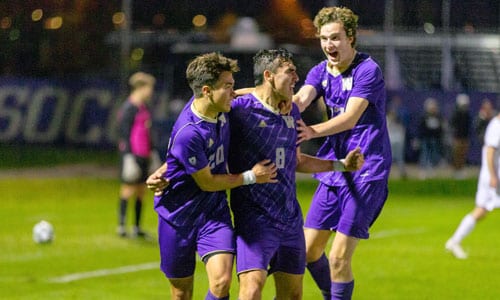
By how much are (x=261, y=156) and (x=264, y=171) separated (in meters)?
0.23

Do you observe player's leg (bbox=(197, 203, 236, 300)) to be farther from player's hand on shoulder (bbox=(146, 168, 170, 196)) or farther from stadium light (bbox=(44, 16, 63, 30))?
stadium light (bbox=(44, 16, 63, 30))

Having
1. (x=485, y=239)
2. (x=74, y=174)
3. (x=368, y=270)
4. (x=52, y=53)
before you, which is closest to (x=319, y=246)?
(x=368, y=270)

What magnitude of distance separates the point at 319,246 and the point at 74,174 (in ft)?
75.9

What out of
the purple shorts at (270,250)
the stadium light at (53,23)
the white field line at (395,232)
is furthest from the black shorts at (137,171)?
the stadium light at (53,23)

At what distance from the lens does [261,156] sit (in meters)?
9.16

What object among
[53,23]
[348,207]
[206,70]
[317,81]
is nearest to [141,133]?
[317,81]

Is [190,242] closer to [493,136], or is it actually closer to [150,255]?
[150,255]

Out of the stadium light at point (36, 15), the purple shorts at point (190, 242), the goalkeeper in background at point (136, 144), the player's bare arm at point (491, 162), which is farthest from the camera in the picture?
the stadium light at point (36, 15)

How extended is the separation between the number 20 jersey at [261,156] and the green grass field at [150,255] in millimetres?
3974

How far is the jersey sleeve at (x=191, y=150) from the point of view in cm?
888

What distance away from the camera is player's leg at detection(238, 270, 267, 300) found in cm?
884

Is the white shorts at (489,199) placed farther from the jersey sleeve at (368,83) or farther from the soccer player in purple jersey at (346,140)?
the jersey sleeve at (368,83)

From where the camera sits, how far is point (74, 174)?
3319cm

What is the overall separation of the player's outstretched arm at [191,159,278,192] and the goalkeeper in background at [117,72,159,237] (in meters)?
9.45
